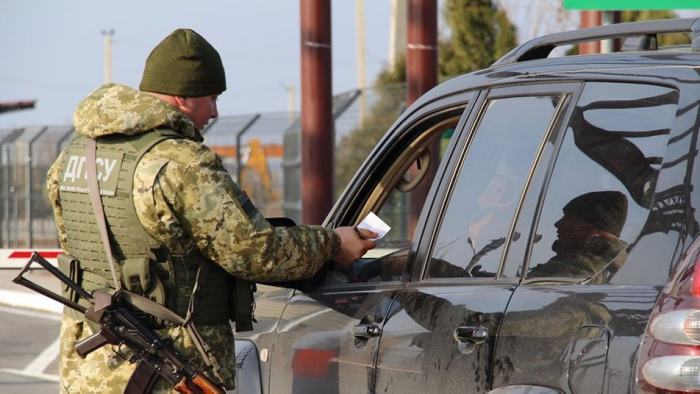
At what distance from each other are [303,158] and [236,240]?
26.1 feet

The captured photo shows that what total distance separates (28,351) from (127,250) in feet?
27.4

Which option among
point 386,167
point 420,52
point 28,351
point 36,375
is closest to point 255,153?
point 420,52

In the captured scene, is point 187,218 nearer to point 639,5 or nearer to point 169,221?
point 169,221

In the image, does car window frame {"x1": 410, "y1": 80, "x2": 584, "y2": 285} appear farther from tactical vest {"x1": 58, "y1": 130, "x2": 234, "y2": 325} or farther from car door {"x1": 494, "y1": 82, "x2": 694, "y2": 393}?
tactical vest {"x1": 58, "y1": 130, "x2": 234, "y2": 325}

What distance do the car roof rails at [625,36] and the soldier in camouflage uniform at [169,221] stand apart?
83cm

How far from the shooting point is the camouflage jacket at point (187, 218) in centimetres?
388

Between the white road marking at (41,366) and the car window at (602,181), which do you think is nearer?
the car window at (602,181)

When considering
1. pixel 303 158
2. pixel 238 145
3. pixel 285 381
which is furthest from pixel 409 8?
pixel 285 381

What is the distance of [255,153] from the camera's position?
747 inches

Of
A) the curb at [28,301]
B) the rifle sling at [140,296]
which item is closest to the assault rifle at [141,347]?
the rifle sling at [140,296]

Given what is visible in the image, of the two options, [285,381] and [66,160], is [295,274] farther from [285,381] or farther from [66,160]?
[66,160]

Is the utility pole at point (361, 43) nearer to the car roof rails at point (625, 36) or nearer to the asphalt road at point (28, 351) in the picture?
the asphalt road at point (28, 351)

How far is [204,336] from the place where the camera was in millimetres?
4031

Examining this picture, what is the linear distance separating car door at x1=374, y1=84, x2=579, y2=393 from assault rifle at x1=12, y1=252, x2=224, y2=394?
582 mm
